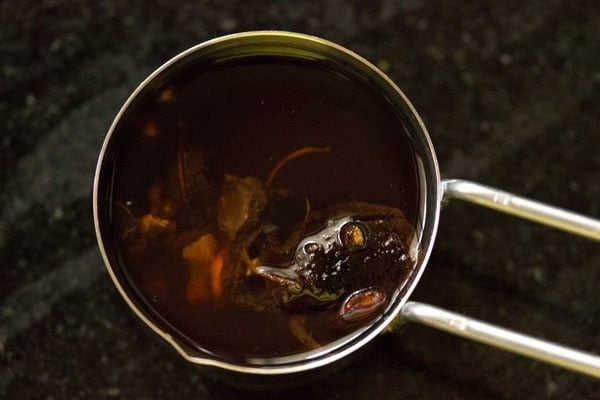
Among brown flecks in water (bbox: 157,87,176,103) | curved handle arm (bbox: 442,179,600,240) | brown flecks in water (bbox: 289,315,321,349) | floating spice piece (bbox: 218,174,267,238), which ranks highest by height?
brown flecks in water (bbox: 157,87,176,103)

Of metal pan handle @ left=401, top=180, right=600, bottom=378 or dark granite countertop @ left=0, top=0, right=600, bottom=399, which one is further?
dark granite countertop @ left=0, top=0, right=600, bottom=399

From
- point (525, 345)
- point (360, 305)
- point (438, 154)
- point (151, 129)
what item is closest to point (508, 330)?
point (525, 345)

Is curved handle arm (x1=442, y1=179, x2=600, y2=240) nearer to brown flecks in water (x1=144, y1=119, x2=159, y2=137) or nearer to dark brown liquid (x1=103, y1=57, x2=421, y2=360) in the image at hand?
dark brown liquid (x1=103, y1=57, x2=421, y2=360)

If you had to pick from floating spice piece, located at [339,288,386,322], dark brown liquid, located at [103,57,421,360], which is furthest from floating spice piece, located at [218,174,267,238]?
floating spice piece, located at [339,288,386,322]

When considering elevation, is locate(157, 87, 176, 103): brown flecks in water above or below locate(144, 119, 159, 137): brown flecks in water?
above

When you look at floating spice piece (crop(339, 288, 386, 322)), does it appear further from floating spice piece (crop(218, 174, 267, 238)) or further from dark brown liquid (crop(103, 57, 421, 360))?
floating spice piece (crop(218, 174, 267, 238))

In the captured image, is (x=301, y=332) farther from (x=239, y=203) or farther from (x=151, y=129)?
(x=151, y=129)
